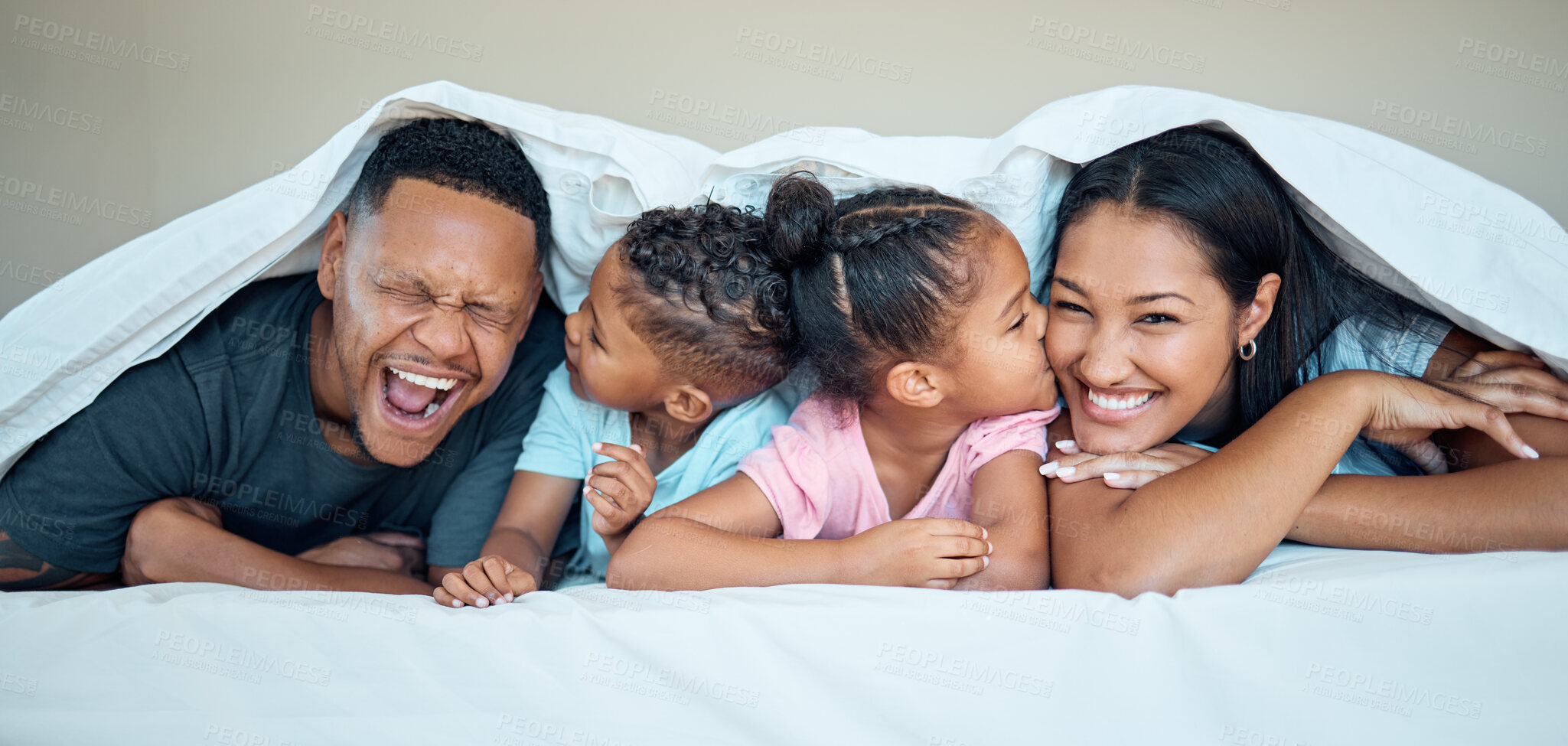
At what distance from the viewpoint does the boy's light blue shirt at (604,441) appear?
1.52 metres

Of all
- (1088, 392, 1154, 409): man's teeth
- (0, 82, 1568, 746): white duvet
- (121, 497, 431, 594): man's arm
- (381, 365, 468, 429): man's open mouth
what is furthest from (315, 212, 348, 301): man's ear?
(1088, 392, 1154, 409): man's teeth

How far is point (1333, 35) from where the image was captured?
1.82 m

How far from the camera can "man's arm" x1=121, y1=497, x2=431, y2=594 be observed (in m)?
1.37

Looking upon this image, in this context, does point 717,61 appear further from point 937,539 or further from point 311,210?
point 937,539

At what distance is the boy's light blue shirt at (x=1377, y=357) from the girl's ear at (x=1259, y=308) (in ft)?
0.24

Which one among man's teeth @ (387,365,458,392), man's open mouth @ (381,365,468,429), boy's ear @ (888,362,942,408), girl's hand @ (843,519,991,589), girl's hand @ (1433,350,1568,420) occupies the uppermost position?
girl's hand @ (1433,350,1568,420)

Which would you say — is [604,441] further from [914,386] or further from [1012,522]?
[1012,522]

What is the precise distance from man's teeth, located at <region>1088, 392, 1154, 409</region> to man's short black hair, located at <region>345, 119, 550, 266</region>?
2.86ft

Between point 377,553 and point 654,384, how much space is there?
0.59 metres

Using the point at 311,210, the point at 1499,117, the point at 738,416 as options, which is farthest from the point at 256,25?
the point at 1499,117

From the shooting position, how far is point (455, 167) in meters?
1.40

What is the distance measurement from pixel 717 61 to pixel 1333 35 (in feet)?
4.01

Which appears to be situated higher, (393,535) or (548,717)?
(548,717)

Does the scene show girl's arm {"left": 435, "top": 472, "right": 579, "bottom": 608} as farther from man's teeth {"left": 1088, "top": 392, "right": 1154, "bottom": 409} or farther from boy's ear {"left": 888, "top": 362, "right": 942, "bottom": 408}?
man's teeth {"left": 1088, "top": 392, "right": 1154, "bottom": 409}
